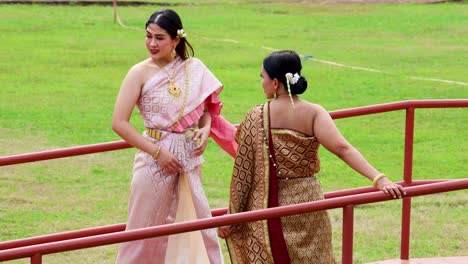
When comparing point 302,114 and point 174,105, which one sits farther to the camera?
point 174,105

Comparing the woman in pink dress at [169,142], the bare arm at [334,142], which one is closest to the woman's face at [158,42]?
the woman in pink dress at [169,142]

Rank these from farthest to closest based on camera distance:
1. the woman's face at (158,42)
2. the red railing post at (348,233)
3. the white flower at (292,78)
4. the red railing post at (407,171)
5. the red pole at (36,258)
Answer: the red railing post at (407,171) < the woman's face at (158,42) < the white flower at (292,78) < the red railing post at (348,233) < the red pole at (36,258)

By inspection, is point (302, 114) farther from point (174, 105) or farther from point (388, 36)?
point (388, 36)

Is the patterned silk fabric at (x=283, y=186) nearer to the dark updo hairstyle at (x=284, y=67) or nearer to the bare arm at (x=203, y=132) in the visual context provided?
the dark updo hairstyle at (x=284, y=67)

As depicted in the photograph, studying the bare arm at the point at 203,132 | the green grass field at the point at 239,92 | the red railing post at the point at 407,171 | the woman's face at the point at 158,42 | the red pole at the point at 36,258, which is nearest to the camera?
the red pole at the point at 36,258

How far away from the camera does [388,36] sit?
2809 centimetres

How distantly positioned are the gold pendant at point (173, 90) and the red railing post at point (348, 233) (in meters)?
1.32

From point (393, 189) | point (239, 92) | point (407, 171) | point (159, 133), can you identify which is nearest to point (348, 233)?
point (393, 189)

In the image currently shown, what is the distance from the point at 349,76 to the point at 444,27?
7791mm

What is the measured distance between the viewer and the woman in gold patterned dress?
630 cm

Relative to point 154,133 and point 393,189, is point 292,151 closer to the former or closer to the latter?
point 393,189

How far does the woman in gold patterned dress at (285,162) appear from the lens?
20.7ft

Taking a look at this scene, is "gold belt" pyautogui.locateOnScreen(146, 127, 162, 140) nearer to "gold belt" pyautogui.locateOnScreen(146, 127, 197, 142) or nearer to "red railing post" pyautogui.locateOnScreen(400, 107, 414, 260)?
"gold belt" pyautogui.locateOnScreen(146, 127, 197, 142)

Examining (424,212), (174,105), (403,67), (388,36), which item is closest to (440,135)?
(424,212)
